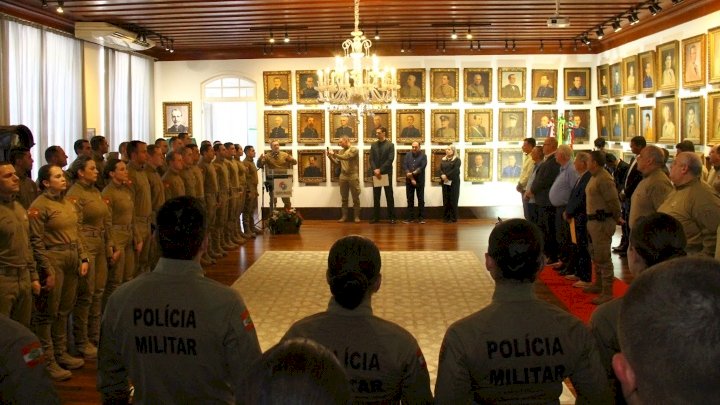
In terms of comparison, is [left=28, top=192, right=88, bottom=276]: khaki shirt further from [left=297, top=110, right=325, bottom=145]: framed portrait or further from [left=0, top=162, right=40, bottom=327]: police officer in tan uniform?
[left=297, top=110, right=325, bottom=145]: framed portrait

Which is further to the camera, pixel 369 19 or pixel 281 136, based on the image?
pixel 281 136

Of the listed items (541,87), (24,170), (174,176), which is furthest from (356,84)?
(541,87)

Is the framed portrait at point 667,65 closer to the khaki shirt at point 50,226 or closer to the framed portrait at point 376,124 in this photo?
the framed portrait at point 376,124

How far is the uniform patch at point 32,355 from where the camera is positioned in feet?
8.37

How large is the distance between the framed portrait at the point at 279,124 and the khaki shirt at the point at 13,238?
483 inches

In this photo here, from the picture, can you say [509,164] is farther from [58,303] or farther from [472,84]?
[58,303]

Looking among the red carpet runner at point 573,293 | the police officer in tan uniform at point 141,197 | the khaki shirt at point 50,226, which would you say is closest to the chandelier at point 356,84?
the police officer in tan uniform at point 141,197

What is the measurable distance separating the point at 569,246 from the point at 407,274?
2378mm

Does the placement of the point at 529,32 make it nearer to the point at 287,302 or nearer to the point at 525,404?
the point at 287,302

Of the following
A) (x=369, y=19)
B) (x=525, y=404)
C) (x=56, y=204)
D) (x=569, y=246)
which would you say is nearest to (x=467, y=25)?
(x=369, y=19)

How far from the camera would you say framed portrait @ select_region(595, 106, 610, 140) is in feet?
55.1

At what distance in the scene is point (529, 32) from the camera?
15.4 meters

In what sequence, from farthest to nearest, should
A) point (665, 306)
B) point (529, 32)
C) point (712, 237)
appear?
point (529, 32), point (712, 237), point (665, 306)

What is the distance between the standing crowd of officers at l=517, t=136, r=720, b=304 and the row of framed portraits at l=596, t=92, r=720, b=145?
0.91 meters
